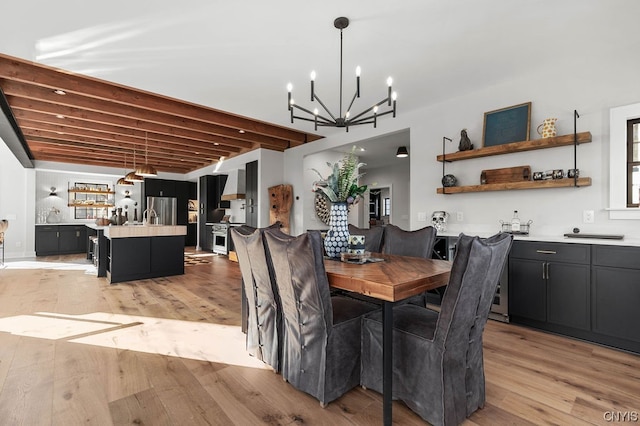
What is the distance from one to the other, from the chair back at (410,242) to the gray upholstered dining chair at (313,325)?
0.93 meters

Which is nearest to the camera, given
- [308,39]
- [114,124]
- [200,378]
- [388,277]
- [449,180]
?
[388,277]

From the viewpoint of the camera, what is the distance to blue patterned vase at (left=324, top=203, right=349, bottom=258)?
7.54 feet

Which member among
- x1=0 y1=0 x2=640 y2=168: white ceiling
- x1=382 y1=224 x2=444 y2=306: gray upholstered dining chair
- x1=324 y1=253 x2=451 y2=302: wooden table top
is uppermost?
x1=0 y1=0 x2=640 y2=168: white ceiling

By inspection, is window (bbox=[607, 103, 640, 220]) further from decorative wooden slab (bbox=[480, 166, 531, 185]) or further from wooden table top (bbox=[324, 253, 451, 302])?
wooden table top (bbox=[324, 253, 451, 302])

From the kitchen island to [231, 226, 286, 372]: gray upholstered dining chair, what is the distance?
3529mm

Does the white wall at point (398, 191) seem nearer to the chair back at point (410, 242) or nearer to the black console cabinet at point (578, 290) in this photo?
the black console cabinet at point (578, 290)

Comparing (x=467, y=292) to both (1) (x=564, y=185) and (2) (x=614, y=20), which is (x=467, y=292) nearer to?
(1) (x=564, y=185)

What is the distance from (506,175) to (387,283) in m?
2.83

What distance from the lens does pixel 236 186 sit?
813 centimetres

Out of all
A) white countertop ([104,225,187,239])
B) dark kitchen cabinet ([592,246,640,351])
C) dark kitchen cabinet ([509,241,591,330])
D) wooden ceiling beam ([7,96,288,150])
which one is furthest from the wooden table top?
wooden ceiling beam ([7,96,288,150])

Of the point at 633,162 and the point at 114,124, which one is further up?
the point at 114,124

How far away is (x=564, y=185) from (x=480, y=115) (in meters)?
1.24

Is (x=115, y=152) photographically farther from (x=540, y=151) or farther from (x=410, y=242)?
(x=540, y=151)

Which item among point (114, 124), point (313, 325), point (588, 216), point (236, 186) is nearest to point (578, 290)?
point (588, 216)
